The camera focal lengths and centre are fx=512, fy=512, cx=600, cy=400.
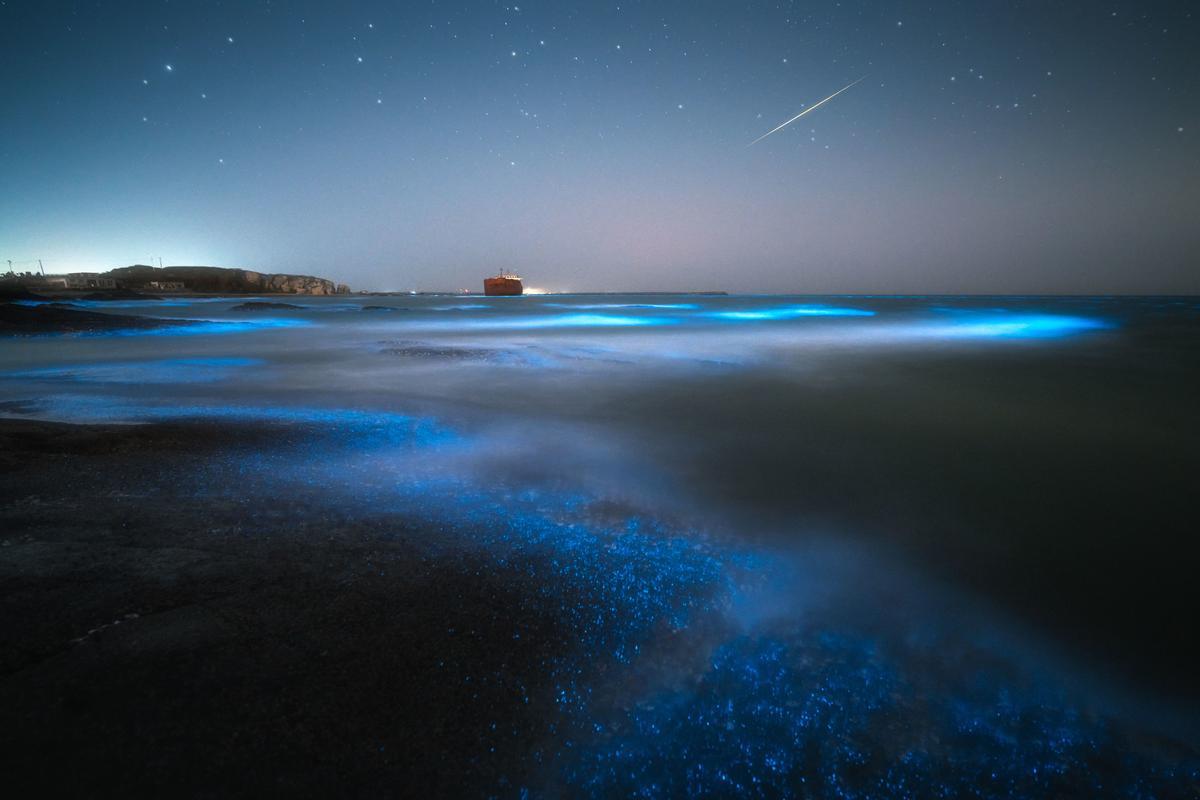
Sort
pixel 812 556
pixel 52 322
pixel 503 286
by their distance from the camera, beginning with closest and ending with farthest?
pixel 812 556 < pixel 52 322 < pixel 503 286

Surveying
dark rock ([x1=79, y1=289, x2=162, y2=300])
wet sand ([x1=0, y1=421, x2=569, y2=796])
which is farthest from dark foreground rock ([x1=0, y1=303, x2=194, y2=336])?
dark rock ([x1=79, y1=289, x2=162, y2=300])

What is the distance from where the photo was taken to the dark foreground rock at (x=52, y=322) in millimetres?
16016

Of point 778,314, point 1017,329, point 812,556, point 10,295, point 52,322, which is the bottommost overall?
point 812,556

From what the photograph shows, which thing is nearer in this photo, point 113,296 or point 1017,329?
point 1017,329

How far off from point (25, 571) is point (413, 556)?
1.52 metres

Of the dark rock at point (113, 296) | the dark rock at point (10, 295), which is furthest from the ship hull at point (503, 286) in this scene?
the dark rock at point (10, 295)

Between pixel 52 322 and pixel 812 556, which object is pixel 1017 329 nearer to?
pixel 812 556

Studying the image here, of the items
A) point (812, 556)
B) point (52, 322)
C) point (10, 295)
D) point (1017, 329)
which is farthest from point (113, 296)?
point (1017, 329)

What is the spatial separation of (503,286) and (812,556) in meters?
113

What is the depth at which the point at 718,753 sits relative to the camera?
147 cm

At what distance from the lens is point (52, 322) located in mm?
16906

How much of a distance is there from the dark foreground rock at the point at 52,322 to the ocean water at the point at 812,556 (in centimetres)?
1278

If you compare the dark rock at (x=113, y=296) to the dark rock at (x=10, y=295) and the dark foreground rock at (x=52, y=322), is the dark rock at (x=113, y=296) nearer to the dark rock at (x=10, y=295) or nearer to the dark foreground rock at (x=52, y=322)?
the dark rock at (x=10, y=295)

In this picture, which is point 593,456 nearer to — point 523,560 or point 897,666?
point 523,560
